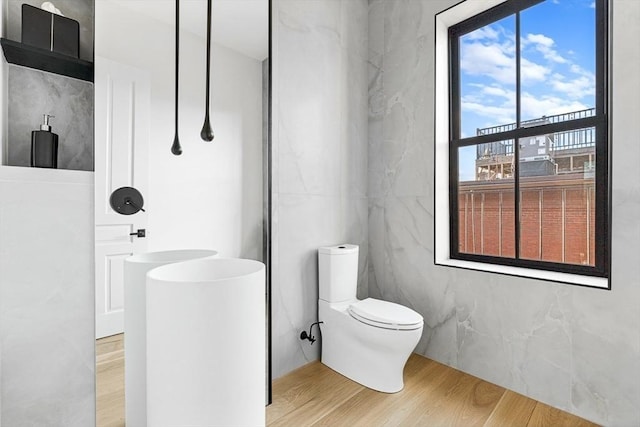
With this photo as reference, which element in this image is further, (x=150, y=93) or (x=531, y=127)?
(x=531, y=127)

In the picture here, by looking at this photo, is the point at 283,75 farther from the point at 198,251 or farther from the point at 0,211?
the point at 0,211

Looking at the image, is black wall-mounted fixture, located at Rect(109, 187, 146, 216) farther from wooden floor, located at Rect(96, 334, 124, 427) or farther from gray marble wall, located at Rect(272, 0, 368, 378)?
gray marble wall, located at Rect(272, 0, 368, 378)

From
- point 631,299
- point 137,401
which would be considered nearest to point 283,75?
point 137,401

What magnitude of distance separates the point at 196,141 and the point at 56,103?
0.49 meters

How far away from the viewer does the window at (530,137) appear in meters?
1.68

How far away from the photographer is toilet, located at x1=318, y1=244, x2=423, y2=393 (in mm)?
1683

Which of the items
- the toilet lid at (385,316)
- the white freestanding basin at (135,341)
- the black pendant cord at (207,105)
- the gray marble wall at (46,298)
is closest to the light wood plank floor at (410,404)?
the toilet lid at (385,316)

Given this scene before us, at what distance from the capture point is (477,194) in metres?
2.13

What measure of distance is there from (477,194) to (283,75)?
1.47 meters

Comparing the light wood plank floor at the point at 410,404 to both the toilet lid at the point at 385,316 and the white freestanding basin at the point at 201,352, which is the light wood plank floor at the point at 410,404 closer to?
the toilet lid at the point at 385,316

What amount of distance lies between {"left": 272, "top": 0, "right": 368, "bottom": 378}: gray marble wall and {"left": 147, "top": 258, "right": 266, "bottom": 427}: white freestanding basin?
917mm

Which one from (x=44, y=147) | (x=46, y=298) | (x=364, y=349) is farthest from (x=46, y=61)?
(x=364, y=349)

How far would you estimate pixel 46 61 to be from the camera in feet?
3.66

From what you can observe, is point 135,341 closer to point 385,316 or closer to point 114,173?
point 114,173
